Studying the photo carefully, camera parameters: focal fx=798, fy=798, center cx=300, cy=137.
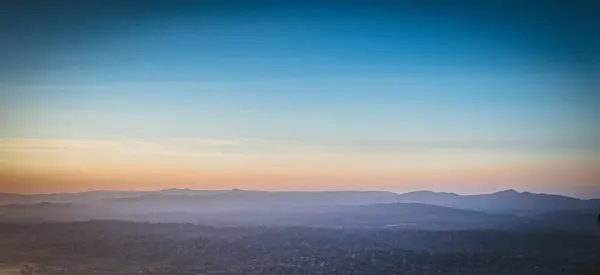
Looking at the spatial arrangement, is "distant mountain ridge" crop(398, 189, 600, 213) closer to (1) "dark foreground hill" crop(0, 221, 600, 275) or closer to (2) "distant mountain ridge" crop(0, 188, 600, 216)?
(2) "distant mountain ridge" crop(0, 188, 600, 216)

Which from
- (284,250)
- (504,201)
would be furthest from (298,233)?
(504,201)

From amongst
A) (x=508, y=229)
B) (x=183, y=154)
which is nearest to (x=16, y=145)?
(x=183, y=154)

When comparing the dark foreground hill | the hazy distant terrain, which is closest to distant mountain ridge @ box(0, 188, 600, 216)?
the hazy distant terrain

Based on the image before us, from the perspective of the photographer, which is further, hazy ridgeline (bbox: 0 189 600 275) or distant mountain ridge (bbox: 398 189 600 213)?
distant mountain ridge (bbox: 398 189 600 213)

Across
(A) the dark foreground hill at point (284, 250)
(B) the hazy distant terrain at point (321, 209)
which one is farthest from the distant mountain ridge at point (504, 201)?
(A) the dark foreground hill at point (284, 250)

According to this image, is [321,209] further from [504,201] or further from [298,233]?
[504,201]

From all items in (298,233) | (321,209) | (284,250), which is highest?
(321,209)

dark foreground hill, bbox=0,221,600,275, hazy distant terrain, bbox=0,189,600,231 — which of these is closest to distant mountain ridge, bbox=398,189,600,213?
hazy distant terrain, bbox=0,189,600,231

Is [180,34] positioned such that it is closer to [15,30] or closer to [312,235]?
[15,30]

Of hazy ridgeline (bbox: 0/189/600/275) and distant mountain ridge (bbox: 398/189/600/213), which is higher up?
distant mountain ridge (bbox: 398/189/600/213)
